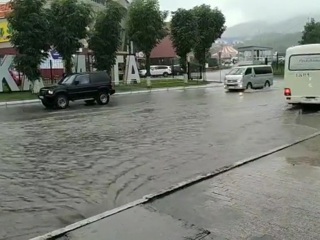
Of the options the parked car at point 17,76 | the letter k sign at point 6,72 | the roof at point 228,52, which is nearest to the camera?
the letter k sign at point 6,72

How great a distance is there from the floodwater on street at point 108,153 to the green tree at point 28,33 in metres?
10.9

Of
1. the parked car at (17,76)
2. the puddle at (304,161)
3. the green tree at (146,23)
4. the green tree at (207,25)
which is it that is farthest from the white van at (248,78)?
the puddle at (304,161)

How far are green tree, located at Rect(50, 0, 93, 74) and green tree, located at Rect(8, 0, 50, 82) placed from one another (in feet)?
3.56

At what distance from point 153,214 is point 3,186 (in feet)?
10.1

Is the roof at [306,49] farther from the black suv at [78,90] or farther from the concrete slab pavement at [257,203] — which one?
the concrete slab pavement at [257,203]

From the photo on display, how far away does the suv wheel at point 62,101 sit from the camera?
76.0 ft

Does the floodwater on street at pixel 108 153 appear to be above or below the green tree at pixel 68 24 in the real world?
below

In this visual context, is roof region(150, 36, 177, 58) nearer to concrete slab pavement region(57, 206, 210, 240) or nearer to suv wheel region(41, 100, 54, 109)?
suv wheel region(41, 100, 54, 109)

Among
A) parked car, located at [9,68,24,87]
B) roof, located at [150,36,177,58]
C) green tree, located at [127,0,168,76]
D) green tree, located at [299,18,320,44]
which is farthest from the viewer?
roof, located at [150,36,177,58]

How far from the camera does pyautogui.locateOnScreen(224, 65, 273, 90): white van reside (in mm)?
34125

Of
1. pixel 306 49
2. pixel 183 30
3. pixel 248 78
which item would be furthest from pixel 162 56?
pixel 306 49

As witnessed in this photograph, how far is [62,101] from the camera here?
2339 centimetres

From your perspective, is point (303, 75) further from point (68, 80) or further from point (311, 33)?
point (311, 33)

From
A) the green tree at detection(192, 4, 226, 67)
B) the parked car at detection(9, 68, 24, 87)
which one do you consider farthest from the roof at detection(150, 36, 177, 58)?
the parked car at detection(9, 68, 24, 87)
